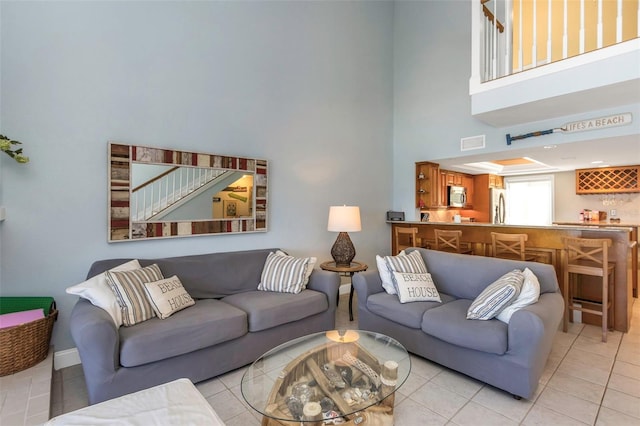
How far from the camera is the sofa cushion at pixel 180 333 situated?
2041 millimetres

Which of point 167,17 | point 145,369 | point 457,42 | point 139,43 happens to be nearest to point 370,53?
point 457,42

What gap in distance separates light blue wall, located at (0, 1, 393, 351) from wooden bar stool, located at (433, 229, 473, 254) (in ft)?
3.51

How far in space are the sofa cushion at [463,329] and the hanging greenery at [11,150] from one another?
10.5 feet

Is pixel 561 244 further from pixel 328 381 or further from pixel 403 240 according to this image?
pixel 328 381

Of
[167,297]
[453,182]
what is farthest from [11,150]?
[453,182]

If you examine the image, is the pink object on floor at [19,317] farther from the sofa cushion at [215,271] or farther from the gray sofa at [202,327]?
the sofa cushion at [215,271]

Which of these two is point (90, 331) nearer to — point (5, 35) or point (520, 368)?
point (5, 35)

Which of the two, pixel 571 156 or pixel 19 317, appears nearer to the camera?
pixel 19 317

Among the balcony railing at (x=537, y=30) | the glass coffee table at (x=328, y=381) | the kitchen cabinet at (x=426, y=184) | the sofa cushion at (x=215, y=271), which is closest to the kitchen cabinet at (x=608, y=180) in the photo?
the balcony railing at (x=537, y=30)

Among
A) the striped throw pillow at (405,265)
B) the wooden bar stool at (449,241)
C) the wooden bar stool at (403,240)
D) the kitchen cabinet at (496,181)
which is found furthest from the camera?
the kitchen cabinet at (496,181)

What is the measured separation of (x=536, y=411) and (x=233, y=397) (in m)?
1.95

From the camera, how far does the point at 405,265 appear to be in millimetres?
3105

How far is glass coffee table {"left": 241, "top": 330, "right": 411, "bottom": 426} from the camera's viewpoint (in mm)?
1539

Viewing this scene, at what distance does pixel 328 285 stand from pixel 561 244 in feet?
9.19
